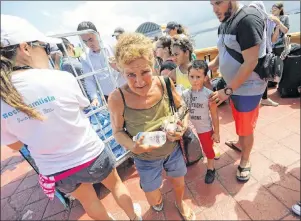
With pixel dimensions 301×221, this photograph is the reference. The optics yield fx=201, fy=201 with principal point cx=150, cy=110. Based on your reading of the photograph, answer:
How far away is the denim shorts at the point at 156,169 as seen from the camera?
1750 millimetres

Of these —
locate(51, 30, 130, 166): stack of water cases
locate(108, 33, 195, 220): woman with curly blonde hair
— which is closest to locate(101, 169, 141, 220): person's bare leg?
locate(108, 33, 195, 220): woman with curly blonde hair

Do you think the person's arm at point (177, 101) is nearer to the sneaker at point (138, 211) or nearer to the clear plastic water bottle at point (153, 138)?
the clear plastic water bottle at point (153, 138)

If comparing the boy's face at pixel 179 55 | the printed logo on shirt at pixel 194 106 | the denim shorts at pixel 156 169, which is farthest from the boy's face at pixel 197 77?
the denim shorts at pixel 156 169

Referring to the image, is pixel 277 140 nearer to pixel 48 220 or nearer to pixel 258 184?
pixel 258 184

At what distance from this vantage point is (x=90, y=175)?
158 cm

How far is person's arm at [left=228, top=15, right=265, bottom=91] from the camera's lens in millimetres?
1649

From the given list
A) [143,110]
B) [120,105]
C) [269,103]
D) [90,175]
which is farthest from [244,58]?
[269,103]

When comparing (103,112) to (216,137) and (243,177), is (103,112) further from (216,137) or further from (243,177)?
(243,177)

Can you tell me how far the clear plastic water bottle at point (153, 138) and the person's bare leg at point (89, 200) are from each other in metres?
0.65

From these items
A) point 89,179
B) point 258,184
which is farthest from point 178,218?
point 89,179

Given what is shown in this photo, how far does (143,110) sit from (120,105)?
18 cm

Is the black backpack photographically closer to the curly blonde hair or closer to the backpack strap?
the backpack strap

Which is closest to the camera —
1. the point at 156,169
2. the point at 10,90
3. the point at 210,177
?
the point at 10,90

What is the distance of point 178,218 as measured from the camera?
6.89 ft
